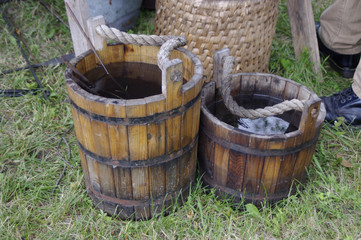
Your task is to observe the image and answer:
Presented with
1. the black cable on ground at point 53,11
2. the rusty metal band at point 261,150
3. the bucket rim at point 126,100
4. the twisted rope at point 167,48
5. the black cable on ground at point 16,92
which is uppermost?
the twisted rope at point 167,48

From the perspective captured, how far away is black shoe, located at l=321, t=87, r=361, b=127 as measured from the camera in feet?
9.42

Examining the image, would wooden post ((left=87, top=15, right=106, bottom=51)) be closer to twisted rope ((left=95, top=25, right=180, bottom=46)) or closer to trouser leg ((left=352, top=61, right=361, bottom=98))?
twisted rope ((left=95, top=25, right=180, bottom=46))

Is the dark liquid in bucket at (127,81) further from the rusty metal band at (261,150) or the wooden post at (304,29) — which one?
the wooden post at (304,29)

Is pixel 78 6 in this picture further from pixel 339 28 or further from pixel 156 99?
pixel 339 28

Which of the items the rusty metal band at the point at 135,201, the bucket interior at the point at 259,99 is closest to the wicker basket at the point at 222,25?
the bucket interior at the point at 259,99

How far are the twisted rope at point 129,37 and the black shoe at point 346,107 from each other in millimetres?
1544

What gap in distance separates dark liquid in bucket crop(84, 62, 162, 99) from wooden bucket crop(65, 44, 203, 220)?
2.5 inches

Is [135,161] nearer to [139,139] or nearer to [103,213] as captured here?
[139,139]

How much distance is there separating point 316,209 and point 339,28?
1875 mm

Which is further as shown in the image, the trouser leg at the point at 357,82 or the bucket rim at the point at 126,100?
the trouser leg at the point at 357,82

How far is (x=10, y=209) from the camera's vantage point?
6.98 feet

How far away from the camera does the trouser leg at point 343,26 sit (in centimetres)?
326

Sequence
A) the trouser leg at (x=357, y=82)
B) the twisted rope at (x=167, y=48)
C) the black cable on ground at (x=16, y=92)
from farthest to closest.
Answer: the black cable on ground at (x=16, y=92) < the trouser leg at (x=357, y=82) < the twisted rope at (x=167, y=48)

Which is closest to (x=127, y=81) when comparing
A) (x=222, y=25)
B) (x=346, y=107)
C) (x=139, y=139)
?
(x=139, y=139)
